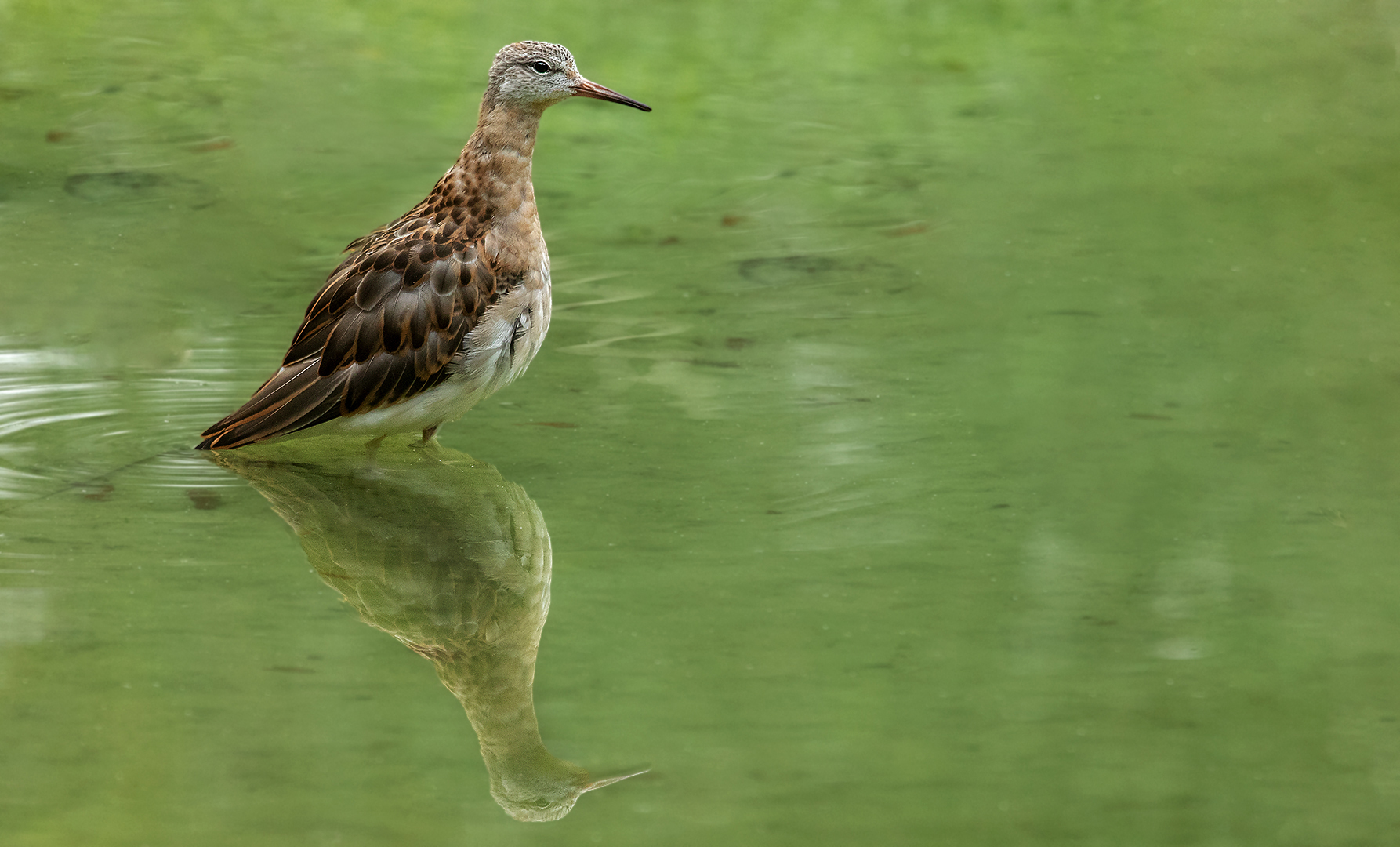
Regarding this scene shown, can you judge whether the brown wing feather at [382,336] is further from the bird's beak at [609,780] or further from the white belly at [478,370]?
the bird's beak at [609,780]

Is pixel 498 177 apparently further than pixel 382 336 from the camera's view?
Yes

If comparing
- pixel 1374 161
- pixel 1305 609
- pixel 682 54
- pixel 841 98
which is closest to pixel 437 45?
pixel 682 54

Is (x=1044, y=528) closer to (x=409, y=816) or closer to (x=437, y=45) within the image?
(x=409, y=816)

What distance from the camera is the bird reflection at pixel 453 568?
4.34 metres

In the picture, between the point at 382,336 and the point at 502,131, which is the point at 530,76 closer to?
the point at 502,131

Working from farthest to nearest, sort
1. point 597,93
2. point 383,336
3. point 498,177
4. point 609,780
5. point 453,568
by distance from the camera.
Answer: point 597,93, point 498,177, point 383,336, point 453,568, point 609,780

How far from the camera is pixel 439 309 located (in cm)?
555

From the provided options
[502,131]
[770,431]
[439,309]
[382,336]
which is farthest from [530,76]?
[770,431]

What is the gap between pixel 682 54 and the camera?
9.68 m

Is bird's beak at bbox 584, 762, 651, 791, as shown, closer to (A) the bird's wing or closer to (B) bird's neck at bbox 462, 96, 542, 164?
(A) the bird's wing

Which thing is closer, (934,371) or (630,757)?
(630,757)

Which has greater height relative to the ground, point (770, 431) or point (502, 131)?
point (502, 131)

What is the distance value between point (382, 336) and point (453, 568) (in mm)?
860

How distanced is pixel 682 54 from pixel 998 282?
3.14 metres
